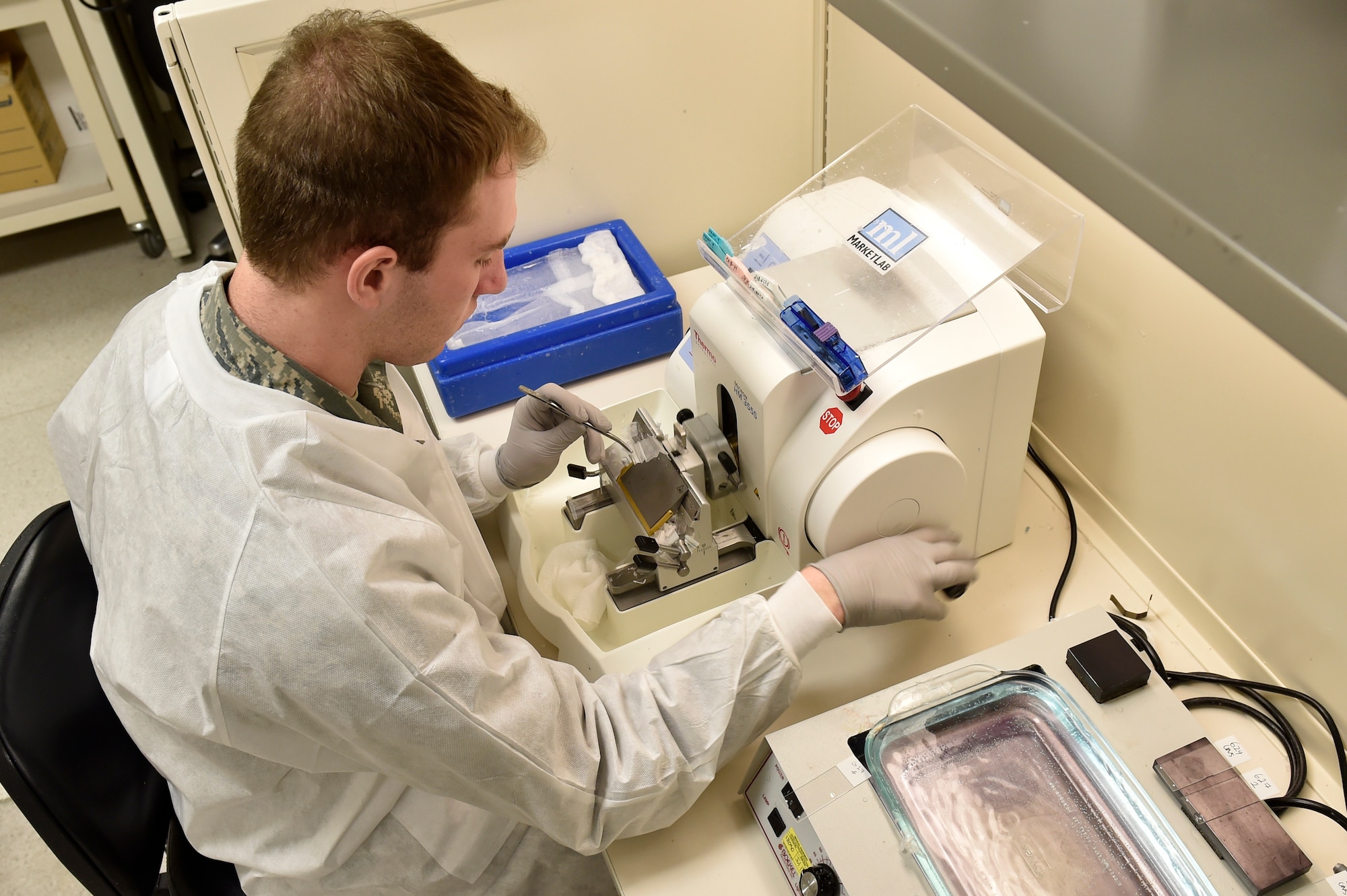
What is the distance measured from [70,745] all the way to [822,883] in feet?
2.64

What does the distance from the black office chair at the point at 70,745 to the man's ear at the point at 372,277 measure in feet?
1.73

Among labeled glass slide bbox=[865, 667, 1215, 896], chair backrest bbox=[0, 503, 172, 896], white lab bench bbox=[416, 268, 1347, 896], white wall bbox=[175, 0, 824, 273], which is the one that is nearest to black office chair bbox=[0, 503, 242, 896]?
chair backrest bbox=[0, 503, 172, 896]

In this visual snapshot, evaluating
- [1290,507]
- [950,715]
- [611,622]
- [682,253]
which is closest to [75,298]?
[682,253]

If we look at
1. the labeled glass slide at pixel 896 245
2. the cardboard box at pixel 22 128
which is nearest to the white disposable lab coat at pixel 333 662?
the labeled glass slide at pixel 896 245

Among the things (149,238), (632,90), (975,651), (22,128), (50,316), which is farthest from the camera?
(149,238)

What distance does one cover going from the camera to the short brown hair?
896mm

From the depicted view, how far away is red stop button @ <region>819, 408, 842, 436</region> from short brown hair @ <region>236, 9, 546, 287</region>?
1.51ft

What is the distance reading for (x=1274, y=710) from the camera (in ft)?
3.67

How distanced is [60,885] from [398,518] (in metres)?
1.54

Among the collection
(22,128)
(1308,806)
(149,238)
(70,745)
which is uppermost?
(22,128)

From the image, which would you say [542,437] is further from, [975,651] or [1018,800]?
[1018,800]

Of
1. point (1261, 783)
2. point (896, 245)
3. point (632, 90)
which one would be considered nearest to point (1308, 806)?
point (1261, 783)

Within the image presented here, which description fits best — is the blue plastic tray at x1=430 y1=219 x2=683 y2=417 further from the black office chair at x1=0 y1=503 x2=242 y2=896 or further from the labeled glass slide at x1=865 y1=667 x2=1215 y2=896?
the labeled glass slide at x1=865 y1=667 x2=1215 y2=896

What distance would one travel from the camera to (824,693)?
119 centimetres
